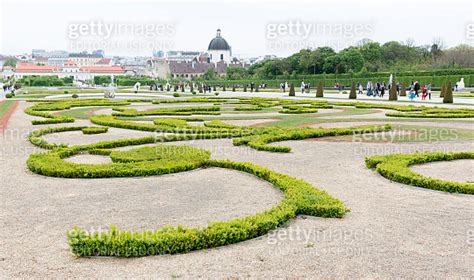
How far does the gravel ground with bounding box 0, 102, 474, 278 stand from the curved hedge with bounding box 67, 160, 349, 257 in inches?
4.4

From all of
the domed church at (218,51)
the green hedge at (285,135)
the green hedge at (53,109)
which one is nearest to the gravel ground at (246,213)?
the green hedge at (285,135)

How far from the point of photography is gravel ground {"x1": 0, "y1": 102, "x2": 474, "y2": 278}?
4699 millimetres

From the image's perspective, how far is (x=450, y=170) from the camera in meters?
9.32

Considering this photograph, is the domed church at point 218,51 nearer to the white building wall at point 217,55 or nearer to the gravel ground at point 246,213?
the white building wall at point 217,55

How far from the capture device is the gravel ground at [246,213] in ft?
15.4

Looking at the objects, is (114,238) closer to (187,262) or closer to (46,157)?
(187,262)

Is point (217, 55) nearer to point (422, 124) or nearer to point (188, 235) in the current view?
point (422, 124)

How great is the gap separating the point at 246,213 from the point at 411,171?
3.80m

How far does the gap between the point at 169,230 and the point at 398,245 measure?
2.61 metres

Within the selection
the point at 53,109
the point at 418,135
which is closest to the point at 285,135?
the point at 418,135

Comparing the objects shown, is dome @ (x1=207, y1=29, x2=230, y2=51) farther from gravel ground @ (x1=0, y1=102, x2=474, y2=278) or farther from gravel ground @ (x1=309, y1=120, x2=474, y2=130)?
gravel ground @ (x1=0, y1=102, x2=474, y2=278)

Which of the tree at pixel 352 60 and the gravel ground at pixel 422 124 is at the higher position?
the tree at pixel 352 60

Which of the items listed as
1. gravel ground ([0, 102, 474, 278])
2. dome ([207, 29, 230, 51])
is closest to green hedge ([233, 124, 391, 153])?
gravel ground ([0, 102, 474, 278])

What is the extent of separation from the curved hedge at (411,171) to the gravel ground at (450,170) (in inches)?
6.2
